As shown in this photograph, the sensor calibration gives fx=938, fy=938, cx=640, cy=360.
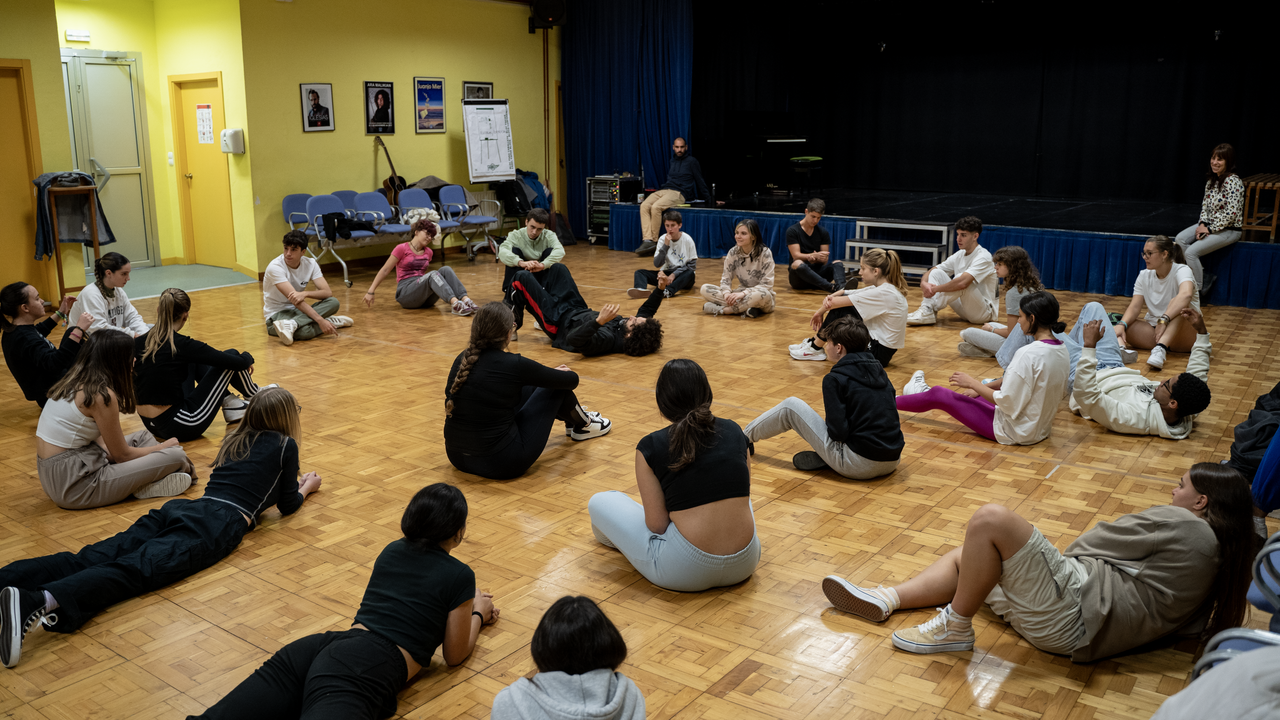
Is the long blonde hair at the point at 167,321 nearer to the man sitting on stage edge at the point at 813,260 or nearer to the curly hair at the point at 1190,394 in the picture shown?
the curly hair at the point at 1190,394

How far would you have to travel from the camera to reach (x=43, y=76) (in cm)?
865

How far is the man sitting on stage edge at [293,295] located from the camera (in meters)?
7.41

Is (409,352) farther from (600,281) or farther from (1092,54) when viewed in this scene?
(1092,54)

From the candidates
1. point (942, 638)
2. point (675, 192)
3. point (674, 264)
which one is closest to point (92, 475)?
point (942, 638)

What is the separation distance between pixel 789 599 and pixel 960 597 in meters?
0.66

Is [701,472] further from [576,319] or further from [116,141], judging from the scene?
[116,141]

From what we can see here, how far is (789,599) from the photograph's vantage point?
3445 mm

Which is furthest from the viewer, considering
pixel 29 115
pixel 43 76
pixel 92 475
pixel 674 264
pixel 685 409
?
pixel 674 264

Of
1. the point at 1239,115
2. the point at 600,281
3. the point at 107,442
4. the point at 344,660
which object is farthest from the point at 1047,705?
the point at 1239,115

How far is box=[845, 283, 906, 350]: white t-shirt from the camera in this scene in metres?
6.49

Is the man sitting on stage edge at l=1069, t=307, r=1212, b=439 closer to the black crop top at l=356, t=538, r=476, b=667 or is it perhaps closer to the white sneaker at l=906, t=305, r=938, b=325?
the white sneaker at l=906, t=305, r=938, b=325

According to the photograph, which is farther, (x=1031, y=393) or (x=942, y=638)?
(x=1031, y=393)

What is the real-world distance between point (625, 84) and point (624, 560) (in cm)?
1065

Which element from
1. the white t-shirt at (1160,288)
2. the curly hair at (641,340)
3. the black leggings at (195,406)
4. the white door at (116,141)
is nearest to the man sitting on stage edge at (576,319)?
the curly hair at (641,340)
